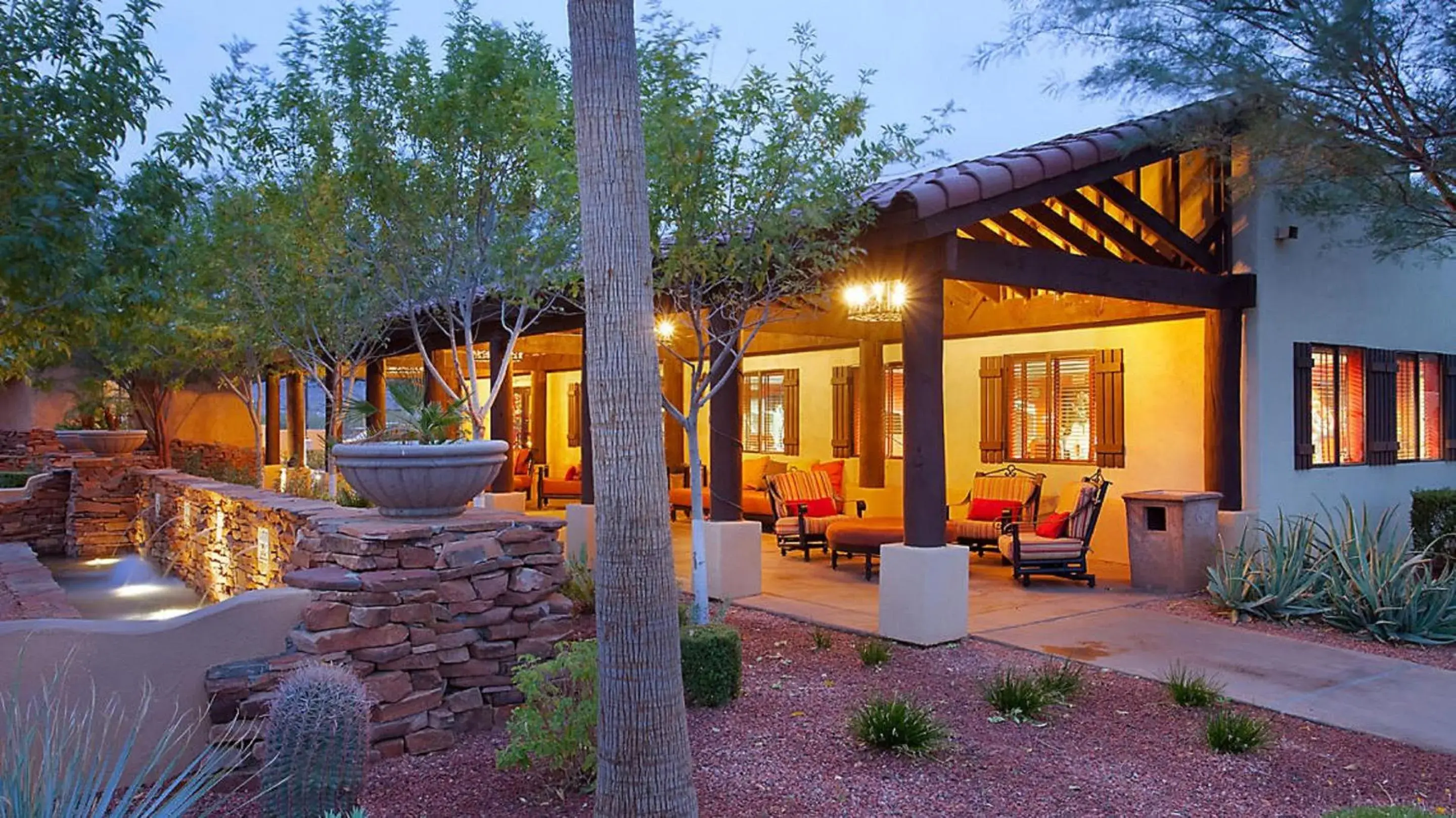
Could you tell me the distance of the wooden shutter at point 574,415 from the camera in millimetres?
18344

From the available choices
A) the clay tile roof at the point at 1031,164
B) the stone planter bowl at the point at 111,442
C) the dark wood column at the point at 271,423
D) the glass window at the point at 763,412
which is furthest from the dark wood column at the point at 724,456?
the dark wood column at the point at 271,423

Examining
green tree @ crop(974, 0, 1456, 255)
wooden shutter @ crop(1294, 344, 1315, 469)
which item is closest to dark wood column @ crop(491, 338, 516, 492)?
green tree @ crop(974, 0, 1456, 255)

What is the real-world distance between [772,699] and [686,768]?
92.0 inches

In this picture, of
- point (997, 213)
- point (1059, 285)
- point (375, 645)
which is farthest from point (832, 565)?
point (375, 645)

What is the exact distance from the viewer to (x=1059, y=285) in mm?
7465

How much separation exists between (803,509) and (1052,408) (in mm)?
2977

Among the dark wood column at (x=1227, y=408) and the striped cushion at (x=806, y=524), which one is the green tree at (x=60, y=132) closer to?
the striped cushion at (x=806, y=524)

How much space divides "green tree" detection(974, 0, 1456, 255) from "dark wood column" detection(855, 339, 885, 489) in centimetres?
583

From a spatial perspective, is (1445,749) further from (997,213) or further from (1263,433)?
(1263,433)

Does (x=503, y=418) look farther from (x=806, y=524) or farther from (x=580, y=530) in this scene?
(x=806, y=524)

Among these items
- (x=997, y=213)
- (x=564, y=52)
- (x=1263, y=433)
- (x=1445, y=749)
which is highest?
(x=564, y=52)

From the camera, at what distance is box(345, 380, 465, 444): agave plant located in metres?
5.75

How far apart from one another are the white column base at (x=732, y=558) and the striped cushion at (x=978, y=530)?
287cm

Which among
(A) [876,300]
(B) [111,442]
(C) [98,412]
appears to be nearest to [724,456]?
(A) [876,300]
